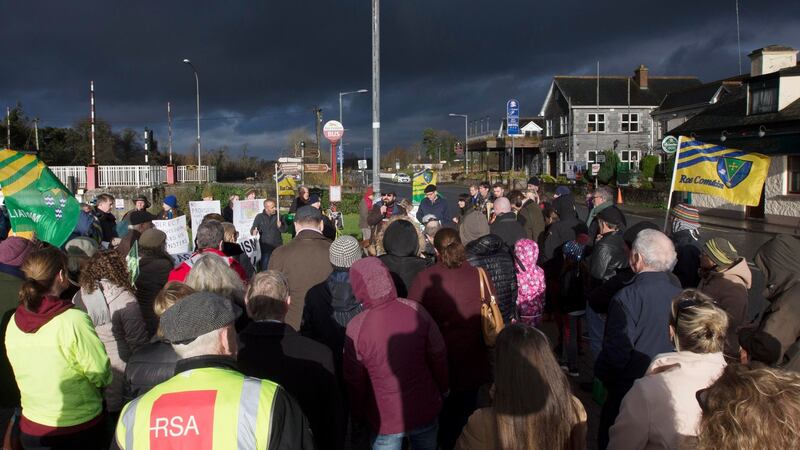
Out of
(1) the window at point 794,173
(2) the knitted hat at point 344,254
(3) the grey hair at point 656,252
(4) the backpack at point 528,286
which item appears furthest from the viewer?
(1) the window at point 794,173

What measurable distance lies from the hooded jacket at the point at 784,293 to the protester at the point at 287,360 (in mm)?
2640

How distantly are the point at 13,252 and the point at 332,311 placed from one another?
292cm


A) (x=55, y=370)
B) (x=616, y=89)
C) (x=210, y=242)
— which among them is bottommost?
(x=55, y=370)

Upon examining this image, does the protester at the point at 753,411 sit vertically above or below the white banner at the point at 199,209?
below

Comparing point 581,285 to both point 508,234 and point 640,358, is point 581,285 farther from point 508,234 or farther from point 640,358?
point 640,358

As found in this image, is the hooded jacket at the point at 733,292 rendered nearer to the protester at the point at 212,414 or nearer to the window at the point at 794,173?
the protester at the point at 212,414

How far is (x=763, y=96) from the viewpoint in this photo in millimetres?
27688

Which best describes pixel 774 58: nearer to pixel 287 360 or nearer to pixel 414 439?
pixel 414 439

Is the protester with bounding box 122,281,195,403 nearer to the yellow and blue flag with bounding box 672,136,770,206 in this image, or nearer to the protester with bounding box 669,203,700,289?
the protester with bounding box 669,203,700,289

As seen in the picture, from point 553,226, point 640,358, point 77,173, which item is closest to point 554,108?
point 77,173

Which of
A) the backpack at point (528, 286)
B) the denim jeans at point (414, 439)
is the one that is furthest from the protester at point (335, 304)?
the backpack at point (528, 286)

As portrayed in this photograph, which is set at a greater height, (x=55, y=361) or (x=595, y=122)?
(x=595, y=122)

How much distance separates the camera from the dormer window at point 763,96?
88.1ft

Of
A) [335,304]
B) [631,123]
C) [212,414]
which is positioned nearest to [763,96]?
[631,123]
